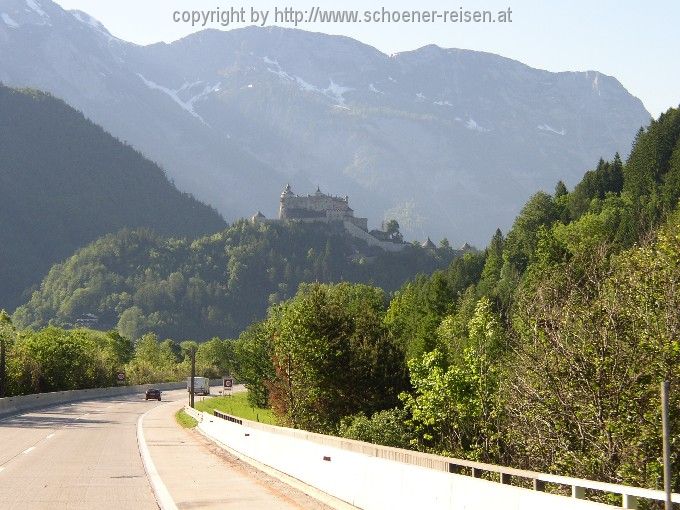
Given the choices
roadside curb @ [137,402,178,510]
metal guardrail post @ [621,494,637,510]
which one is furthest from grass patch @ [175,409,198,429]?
metal guardrail post @ [621,494,637,510]

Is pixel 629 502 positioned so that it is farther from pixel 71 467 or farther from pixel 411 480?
pixel 71 467

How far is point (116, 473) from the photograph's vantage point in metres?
29.4

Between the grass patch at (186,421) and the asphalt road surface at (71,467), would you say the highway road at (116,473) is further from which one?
the grass patch at (186,421)

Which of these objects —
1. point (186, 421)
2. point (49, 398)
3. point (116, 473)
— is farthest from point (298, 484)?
point (49, 398)

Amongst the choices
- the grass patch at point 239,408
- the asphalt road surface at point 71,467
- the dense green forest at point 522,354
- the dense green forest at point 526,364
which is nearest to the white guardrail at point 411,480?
the asphalt road surface at point 71,467

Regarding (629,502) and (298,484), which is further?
(298,484)

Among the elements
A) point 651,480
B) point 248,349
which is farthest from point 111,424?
point 248,349

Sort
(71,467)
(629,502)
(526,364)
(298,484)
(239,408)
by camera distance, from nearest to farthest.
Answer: (629,502) < (298,484) < (71,467) < (526,364) < (239,408)

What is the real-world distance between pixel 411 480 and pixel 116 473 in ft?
46.4

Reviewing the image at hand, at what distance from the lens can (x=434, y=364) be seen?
69.2m

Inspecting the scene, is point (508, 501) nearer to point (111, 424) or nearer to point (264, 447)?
point (264, 447)

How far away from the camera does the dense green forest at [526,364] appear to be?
107 ft

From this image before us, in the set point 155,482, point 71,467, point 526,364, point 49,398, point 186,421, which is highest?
point 526,364

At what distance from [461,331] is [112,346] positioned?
101m
